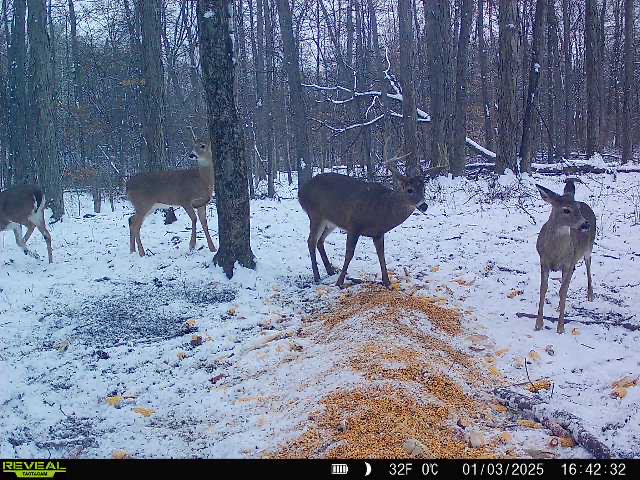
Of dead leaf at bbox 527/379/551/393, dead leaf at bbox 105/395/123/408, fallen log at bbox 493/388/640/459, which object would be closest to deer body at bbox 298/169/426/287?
dead leaf at bbox 527/379/551/393

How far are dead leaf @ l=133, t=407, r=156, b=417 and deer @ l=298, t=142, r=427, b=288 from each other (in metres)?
3.50

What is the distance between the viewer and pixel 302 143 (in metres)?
16.5

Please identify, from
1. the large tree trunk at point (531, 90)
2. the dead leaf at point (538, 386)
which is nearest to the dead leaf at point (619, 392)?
the dead leaf at point (538, 386)

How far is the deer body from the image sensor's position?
24.9 feet

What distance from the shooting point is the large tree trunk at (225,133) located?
7840 millimetres

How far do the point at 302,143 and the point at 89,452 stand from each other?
1316 cm

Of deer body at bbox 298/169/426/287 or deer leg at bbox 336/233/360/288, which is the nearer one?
deer body at bbox 298/169/426/287

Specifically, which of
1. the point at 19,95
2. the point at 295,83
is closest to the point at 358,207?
the point at 295,83

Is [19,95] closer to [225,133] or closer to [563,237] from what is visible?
[225,133]

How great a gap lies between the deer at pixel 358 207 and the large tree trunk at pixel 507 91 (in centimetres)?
723

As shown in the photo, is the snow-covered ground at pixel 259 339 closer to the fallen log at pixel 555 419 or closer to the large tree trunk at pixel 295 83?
the fallen log at pixel 555 419

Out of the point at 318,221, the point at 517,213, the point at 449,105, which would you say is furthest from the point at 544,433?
the point at 449,105

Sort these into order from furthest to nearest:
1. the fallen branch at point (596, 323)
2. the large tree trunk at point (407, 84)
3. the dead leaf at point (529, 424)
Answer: the large tree trunk at point (407, 84) < the fallen branch at point (596, 323) < the dead leaf at point (529, 424)

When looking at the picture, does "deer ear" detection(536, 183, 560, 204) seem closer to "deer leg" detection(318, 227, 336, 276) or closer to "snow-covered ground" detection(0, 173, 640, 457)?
"snow-covered ground" detection(0, 173, 640, 457)
